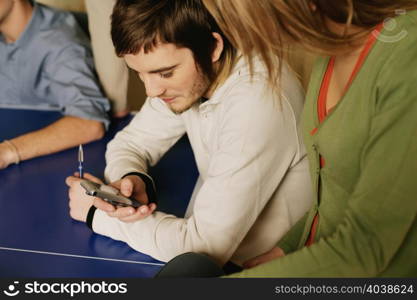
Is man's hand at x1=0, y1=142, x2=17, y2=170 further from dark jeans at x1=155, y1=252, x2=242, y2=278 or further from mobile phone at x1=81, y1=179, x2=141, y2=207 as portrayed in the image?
dark jeans at x1=155, y1=252, x2=242, y2=278

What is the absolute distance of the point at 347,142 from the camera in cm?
113

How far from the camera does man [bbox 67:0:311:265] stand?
1.41 meters

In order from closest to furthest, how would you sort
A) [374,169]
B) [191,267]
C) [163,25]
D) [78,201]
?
1. [374,169]
2. [191,267]
3. [163,25]
4. [78,201]

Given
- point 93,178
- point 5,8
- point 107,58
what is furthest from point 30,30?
point 93,178

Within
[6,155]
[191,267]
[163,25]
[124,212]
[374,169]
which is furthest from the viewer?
[6,155]

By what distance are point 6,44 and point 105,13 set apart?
0.55m

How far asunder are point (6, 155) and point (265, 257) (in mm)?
1031

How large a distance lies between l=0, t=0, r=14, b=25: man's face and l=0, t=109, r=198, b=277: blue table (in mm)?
515

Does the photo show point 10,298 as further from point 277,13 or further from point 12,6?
point 12,6

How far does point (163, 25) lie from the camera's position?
1.46 metres

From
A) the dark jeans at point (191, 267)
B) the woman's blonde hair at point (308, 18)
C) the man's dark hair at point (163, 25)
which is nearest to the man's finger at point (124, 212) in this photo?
the dark jeans at point (191, 267)

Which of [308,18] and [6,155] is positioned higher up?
[308,18]

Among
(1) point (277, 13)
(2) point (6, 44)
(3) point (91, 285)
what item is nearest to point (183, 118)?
(3) point (91, 285)

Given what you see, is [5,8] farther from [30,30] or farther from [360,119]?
[360,119]
